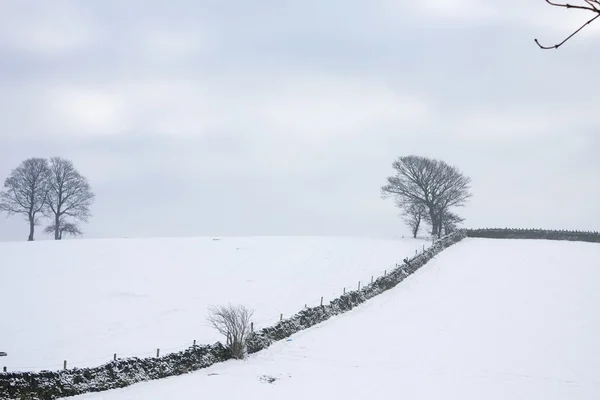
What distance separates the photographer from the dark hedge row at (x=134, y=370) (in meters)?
16.9

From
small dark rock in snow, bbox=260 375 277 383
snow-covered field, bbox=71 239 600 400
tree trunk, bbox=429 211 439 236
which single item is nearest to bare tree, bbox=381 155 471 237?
tree trunk, bbox=429 211 439 236

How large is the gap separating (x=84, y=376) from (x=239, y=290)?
22.7 meters

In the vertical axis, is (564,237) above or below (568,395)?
above

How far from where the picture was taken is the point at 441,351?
85.3 ft

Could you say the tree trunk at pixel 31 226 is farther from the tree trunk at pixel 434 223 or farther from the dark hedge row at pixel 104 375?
the tree trunk at pixel 434 223

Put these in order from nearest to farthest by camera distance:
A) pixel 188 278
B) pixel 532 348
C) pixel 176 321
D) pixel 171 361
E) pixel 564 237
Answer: pixel 171 361
pixel 532 348
pixel 176 321
pixel 188 278
pixel 564 237

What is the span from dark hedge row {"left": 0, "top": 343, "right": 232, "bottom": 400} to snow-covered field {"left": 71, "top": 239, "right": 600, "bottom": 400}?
56 centimetres

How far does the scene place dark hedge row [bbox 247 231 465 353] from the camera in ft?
88.0

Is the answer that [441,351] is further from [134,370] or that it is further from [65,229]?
[65,229]

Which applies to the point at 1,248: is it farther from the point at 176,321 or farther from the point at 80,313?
the point at 176,321

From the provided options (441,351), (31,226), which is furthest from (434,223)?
(31,226)

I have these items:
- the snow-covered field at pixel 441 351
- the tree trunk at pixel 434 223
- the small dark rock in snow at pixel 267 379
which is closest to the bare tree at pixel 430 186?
the tree trunk at pixel 434 223

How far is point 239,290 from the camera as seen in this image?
41.2 metres

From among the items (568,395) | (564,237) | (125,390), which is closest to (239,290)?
(125,390)
